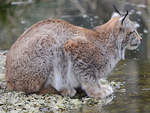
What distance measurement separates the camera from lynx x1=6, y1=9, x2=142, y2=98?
21.0 ft

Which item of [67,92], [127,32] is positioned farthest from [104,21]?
[67,92]

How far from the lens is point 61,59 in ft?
21.3

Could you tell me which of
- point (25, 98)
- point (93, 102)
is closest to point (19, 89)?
point (25, 98)

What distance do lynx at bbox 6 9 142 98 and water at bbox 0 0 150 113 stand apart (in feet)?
1.85

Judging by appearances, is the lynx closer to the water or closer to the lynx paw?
the lynx paw

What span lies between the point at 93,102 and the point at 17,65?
1.34 meters

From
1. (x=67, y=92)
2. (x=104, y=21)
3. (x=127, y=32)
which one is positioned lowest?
(x=67, y=92)

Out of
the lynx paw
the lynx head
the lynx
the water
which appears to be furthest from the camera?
the lynx head

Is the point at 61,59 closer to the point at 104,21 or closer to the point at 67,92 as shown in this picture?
the point at 67,92

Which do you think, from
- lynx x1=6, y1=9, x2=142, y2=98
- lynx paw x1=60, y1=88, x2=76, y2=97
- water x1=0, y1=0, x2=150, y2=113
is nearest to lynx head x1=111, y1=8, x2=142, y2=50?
lynx x1=6, y1=9, x2=142, y2=98

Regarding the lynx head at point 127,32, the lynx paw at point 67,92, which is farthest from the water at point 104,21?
the lynx head at point 127,32

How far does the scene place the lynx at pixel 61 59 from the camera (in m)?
6.41

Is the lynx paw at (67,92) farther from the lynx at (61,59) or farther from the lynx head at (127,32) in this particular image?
the lynx head at (127,32)

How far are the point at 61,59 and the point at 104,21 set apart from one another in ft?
28.4
